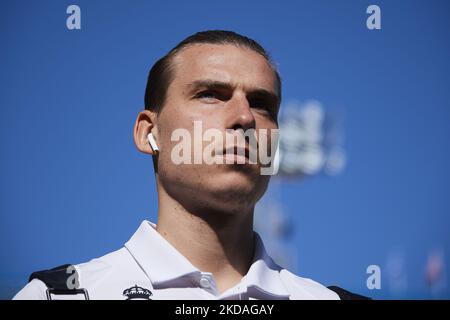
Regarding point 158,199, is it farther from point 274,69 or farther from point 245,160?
point 274,69

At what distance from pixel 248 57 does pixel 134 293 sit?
6.97 ft

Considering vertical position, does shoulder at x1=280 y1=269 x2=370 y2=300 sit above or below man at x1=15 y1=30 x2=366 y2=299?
below

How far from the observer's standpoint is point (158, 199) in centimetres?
480

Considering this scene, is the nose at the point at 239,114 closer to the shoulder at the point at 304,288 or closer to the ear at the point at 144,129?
the ear at the point at 144,129

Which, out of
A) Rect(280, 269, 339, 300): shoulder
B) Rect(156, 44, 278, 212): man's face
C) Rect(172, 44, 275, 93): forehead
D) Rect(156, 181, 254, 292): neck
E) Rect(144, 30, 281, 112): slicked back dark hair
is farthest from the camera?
Rect(144, 30, 281, 112): slicked back dark hair

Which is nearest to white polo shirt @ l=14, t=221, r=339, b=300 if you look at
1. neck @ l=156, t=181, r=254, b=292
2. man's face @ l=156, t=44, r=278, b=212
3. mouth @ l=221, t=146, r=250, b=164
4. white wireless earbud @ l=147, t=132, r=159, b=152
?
neck @ l=156, t=181, r=254, b=292

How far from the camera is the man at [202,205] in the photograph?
4336mm

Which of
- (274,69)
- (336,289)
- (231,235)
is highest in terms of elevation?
(274,69)

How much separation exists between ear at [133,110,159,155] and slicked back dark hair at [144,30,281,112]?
0.27ft

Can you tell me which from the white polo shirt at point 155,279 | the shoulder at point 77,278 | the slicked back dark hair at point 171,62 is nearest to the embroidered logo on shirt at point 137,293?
the white polo shirt at point 155,279

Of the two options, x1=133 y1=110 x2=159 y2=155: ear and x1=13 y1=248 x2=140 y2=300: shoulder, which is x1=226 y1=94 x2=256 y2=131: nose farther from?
x1=13 y1=248 x2=140 y2=300: shoulder

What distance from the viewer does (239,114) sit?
175 inches

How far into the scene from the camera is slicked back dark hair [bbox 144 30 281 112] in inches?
195
